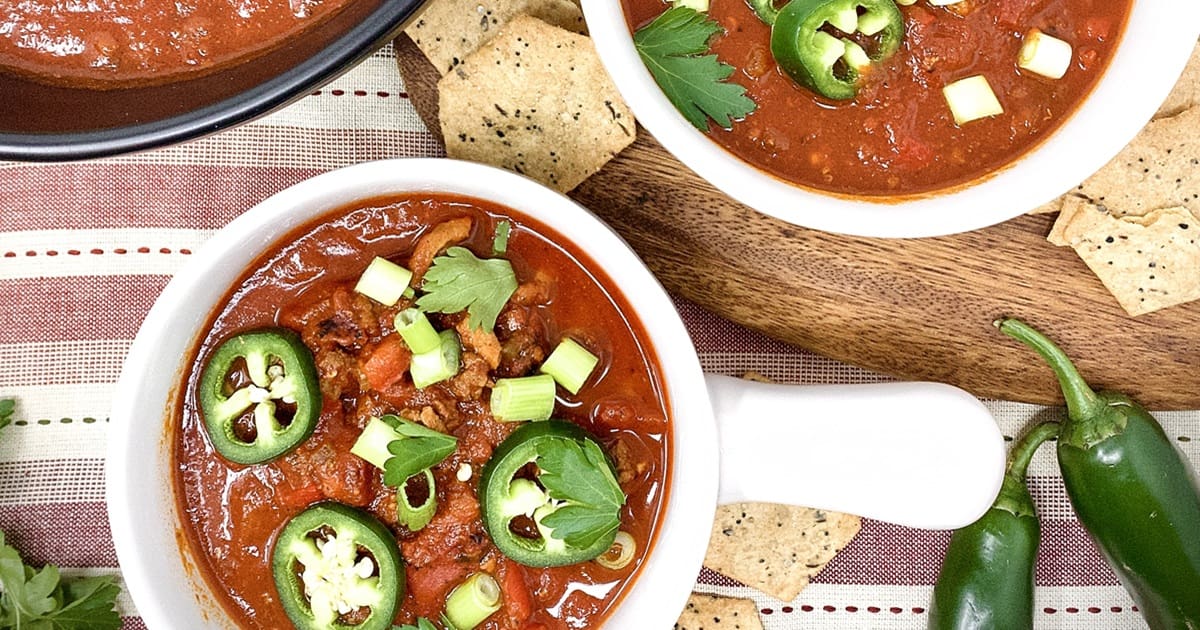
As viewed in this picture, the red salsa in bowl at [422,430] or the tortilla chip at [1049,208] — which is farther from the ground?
the red salsa in bowl at [422,430]

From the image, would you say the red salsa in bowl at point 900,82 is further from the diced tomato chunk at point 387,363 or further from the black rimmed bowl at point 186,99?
the diced tomato chunk at point 387,363

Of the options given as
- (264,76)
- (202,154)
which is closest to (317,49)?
(264,76)

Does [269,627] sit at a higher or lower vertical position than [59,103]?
lower

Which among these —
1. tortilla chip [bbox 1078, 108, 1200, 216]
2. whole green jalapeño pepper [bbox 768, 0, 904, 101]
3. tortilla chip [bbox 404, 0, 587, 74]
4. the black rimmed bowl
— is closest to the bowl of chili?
the black rimmed bowl

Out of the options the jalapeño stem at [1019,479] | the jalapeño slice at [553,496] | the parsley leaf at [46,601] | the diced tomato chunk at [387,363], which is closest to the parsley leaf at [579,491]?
the jalapeño slice at [553,496]

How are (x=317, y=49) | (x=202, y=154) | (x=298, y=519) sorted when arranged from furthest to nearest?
(x=202, y=154), (x=298, y=519), (x=317, y=49)

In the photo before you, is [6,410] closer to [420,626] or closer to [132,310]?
[132,310]

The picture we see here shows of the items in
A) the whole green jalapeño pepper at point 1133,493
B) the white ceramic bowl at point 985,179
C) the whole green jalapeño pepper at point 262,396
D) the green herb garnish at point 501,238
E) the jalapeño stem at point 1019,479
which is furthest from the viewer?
the jalapeño stem at point 1019,479

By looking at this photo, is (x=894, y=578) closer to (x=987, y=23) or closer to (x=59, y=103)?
(x=987, y=23)
